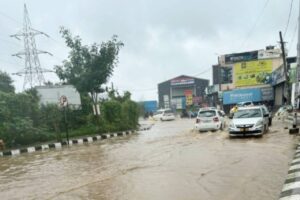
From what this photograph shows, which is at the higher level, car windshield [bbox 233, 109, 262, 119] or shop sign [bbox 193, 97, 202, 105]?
shop sign [bbox 193, 97, 202, 105]

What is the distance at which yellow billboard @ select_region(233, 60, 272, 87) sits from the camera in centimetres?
6662

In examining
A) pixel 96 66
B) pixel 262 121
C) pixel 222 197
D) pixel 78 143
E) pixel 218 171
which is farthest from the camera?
pixel 96 66

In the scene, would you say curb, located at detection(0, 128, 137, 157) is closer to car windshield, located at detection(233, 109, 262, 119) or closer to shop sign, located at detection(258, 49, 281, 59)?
car windshield, located at detection(233, 109, 262, 119)

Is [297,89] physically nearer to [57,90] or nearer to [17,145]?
[17,145]

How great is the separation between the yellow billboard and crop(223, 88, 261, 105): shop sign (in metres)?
6.44

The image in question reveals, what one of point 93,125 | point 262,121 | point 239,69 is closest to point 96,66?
point 93,125

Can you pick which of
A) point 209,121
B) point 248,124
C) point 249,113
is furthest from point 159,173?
point 209,121

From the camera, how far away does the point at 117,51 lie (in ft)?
105

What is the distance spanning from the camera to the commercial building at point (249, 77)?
189 feet

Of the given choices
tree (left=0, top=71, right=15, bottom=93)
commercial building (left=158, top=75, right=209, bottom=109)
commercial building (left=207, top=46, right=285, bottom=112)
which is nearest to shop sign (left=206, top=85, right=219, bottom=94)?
commercial building (left=207, top=46, right=285, bottom=112)

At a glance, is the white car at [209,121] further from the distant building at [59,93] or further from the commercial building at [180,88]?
the commercial building at [180,88]

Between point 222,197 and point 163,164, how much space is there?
15.5ft

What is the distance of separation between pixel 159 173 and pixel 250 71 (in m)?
58.5

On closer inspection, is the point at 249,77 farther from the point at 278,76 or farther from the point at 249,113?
the point at 249,113
